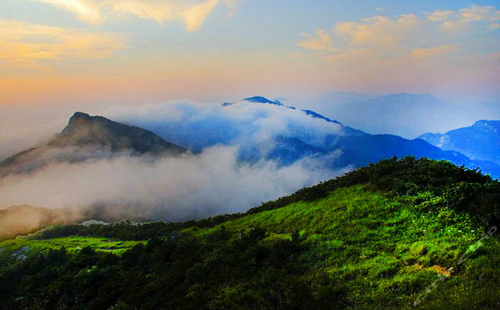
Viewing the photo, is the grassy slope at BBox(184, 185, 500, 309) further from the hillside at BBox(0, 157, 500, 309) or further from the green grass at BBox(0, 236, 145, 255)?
the green grass at BBox(0, 236, 145, 255)

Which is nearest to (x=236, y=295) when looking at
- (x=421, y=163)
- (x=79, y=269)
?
(x=421, y=163)

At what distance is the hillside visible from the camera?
1494cm

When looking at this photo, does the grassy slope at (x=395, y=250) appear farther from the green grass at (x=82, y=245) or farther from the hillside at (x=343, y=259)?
the green grass at (x=82, y=245)

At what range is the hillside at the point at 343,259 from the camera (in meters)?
14.9

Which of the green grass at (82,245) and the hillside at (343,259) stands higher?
the hillside at (343,259)

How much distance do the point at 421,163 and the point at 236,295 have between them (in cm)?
2161

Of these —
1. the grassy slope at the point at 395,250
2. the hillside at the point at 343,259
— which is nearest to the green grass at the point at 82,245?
the hillside at the point at 343,259

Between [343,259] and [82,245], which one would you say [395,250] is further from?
[82,245]

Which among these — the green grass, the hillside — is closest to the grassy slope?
the hillside

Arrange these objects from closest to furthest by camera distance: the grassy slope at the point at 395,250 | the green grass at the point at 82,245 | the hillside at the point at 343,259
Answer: the grassy slope at the point at 395,250
the hillside at the point at 343,259
the green grass at the point at 82,245

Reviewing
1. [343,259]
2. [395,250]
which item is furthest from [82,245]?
[395,250]

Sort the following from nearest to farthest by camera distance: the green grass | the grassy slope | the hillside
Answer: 1. the grassy slope
2. the hillside
3. the green grass

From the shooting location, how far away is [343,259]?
19.3 meters

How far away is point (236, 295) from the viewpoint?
59.1 ft
